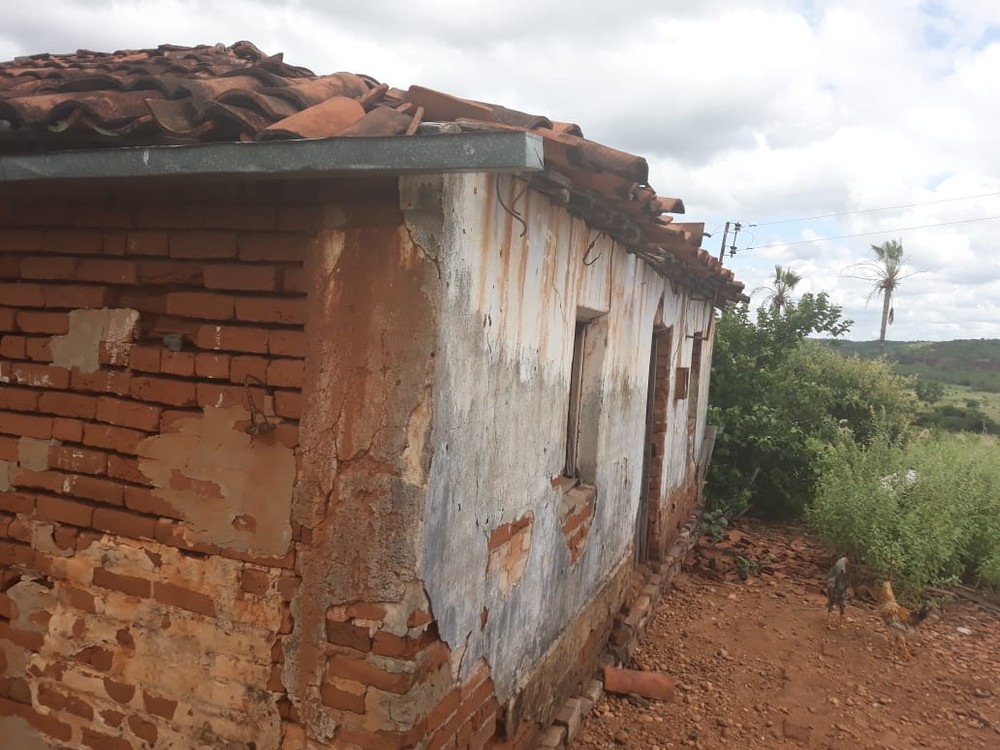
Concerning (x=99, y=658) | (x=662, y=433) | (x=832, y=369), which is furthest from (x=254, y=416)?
(x=832, y=369)

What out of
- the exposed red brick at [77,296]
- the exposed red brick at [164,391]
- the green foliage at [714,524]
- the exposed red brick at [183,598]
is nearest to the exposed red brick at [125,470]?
the exposed red brick at [164,391]

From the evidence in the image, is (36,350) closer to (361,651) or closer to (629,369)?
(361,651)

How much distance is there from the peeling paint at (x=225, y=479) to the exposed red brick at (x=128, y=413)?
6cm

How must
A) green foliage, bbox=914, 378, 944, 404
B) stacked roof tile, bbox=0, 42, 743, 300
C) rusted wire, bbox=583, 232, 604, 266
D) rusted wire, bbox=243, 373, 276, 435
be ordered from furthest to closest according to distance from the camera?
green foliage, bbox=914, 378, 944, 404 < rusted wire, bbox=583, 232, 604, 266 < rusted wire, bbox=243, 373, 276, 435 < stacked roof tile, bbox=0, 42, 743, 300

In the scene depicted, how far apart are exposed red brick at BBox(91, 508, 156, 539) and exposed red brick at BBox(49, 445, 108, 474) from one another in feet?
0.55

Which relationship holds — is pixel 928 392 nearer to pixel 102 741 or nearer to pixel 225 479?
pixel 225 479

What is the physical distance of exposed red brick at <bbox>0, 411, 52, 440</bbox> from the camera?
Answer: 9.36 ft

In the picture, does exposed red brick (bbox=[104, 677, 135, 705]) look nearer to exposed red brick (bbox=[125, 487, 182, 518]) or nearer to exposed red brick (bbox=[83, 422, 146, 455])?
exposed red brick (bbox=[125, 487, 182, 518])

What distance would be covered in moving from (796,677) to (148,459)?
5176mm

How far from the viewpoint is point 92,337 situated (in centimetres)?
277

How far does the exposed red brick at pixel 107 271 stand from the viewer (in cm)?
270

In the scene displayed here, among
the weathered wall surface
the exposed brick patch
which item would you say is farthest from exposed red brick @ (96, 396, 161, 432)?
the exposed brick patch

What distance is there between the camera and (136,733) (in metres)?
2.77

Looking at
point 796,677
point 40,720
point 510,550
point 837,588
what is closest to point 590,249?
point 510,550
